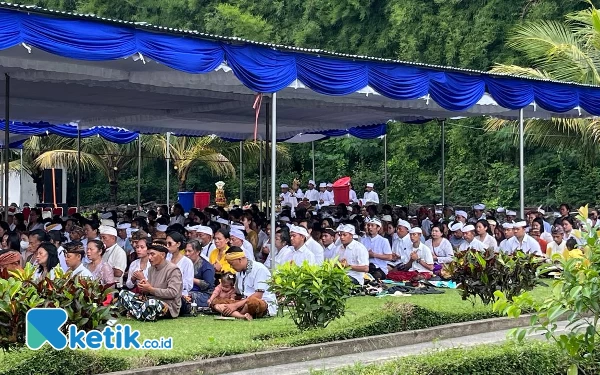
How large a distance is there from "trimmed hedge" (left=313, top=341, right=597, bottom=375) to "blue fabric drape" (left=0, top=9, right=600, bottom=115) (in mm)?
5612

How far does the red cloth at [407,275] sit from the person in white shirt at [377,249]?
4.8 inches

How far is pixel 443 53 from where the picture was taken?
93.7ft

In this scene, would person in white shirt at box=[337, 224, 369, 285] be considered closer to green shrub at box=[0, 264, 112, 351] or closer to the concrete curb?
the concrete curb

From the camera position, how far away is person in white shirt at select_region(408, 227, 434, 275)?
534 inches

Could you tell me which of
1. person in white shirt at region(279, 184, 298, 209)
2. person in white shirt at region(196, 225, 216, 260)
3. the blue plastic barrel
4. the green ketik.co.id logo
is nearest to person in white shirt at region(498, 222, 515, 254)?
person in white shirt at region(196, 225, 216, 260)

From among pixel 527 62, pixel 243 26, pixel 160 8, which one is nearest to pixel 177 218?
pixel 527 62

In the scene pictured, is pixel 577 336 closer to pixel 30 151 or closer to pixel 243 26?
pixel 30 151

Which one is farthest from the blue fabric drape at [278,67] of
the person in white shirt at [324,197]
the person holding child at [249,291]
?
the person in white shirt at [324,197]

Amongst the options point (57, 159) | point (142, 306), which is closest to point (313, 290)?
point (142, 306)

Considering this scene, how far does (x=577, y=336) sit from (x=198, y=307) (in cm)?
647

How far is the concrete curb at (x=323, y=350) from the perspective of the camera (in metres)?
7.41

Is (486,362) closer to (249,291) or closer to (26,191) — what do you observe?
(249,291)

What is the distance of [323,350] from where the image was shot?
8.39 m

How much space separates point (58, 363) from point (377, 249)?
7806 mm
